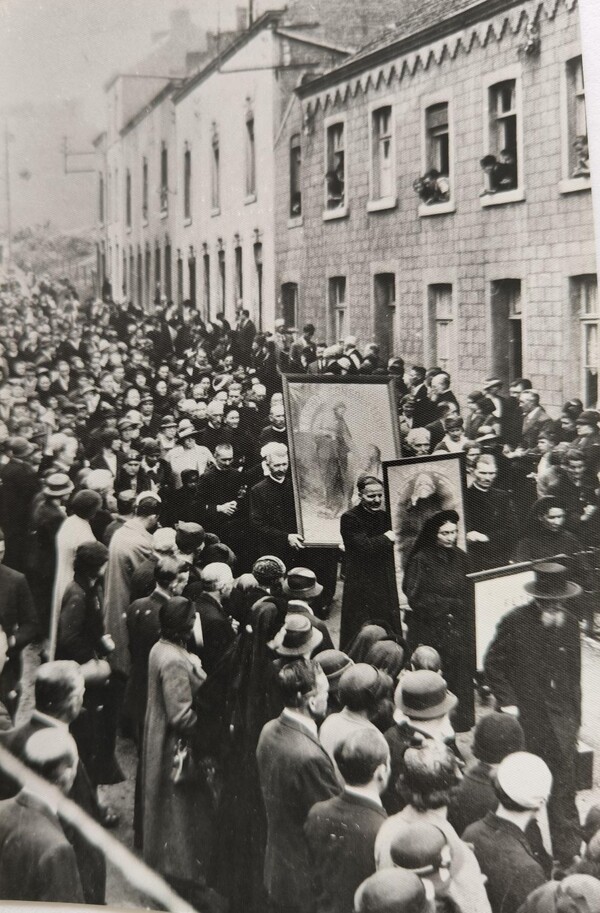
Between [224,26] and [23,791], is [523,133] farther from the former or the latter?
[23,791]

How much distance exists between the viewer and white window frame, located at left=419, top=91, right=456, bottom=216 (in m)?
3.40

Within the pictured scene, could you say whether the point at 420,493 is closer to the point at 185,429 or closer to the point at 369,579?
the point at 369,579

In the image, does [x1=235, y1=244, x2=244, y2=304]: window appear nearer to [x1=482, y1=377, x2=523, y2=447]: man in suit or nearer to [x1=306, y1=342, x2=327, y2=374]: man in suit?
[x1=306, y1=342, x2=327, y2=374]: man in suit

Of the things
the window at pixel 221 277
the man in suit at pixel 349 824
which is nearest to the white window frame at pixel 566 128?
the window at pixel 221 277

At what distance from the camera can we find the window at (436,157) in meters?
3.42

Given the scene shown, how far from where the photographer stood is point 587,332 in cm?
318

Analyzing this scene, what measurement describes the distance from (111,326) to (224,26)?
127 cm

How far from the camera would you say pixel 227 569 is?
3648mm

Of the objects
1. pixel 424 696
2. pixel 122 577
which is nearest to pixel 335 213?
pixel 122 577

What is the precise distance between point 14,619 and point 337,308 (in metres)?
1.77

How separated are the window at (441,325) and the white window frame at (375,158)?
35 centimetres

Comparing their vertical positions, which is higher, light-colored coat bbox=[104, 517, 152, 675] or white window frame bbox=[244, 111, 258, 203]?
white window frame bbox=[244, 111, 258, 203]

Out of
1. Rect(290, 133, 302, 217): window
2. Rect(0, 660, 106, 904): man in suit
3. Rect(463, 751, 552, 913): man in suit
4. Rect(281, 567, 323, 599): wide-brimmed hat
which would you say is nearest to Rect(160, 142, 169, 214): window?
Rect(290, 133, 302, 217): window

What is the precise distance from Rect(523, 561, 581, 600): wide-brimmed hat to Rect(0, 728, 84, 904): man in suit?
1812mm
